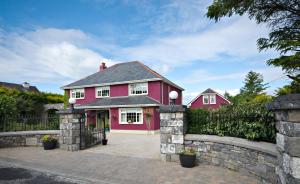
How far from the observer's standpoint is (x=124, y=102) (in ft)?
65.3

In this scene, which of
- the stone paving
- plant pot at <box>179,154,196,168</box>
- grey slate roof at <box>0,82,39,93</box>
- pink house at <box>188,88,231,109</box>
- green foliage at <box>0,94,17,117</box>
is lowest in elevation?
the stone paving

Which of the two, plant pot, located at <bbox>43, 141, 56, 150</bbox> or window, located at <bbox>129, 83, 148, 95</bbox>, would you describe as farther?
window, located at <bbox>129, 83, 148, 95</bbox>

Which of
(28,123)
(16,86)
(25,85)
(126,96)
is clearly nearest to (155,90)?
(126,96)

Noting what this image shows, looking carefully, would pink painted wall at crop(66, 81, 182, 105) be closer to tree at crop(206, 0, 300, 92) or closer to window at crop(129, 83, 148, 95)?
window at crop(129, 83, 148, 95)

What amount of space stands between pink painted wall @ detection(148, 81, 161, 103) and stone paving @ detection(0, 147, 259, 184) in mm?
11308

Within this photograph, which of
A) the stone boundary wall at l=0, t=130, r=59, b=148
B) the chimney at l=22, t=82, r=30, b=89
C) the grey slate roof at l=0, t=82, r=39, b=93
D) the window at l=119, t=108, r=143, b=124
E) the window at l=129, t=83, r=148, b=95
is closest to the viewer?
the stone boundary wall at l=0, t=130, r=59, b=148

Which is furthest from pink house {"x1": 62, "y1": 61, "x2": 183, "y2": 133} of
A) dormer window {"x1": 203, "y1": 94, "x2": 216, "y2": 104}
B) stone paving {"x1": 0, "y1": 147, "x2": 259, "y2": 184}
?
stone paving {"x1": 0, "y1": 147, "x2": 259, "y2": 184}

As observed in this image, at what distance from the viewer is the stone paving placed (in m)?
5.36

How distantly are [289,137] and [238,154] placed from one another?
3.08 metres

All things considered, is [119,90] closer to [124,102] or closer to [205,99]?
[124,102]

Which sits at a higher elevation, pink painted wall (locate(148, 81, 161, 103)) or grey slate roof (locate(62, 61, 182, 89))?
grey slate roof (locate(62, 61, 182, 89))

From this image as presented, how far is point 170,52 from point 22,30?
9.26 m

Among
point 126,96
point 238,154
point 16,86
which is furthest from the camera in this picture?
point 16,86

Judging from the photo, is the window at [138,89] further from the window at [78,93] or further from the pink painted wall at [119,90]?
the window at [78,93]
